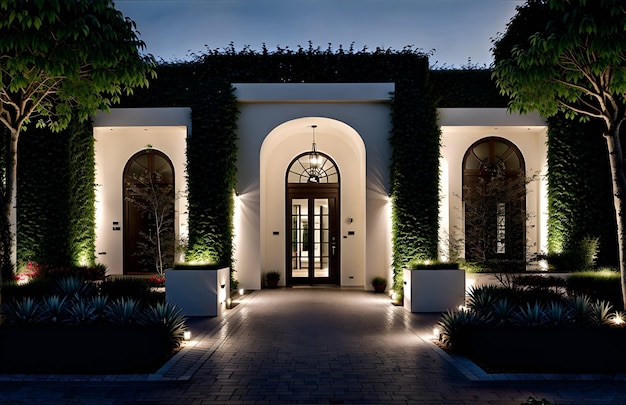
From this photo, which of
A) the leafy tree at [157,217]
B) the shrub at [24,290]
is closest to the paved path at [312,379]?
the shrub at [24,290]

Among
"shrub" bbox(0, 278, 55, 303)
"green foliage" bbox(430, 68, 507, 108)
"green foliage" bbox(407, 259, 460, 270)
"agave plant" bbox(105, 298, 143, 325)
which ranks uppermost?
"green foliage" bbox(430, 68, 507, 108)

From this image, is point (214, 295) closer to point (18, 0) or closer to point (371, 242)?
point (371, 242)

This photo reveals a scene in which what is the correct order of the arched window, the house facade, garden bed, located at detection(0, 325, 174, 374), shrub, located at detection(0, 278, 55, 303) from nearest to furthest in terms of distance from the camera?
1. garden bed, located at detection(0, 325, 174, 374)
2. shrub, located at detection(0, 278, 55, 303)
3. the house facade
4. the arched window

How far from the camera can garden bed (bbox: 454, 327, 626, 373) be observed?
4.93 meters

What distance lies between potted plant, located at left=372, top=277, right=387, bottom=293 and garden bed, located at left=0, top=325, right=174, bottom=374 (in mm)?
6537

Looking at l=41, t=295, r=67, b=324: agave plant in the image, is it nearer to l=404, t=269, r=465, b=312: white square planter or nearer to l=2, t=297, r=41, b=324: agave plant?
l=2, t=297, r=41, b=324: agave plant

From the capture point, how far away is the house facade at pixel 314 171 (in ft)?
34.4

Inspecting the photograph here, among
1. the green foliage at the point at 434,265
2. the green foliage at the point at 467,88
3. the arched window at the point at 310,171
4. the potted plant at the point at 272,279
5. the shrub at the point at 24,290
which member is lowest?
the potted plant at the point at 272,279

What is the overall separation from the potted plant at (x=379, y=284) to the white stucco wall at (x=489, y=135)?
1.92 m

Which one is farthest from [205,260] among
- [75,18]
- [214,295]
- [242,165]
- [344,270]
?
[75,18]

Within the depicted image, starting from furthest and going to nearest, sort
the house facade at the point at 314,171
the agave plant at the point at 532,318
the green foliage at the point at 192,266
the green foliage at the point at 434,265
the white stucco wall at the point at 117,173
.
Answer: the white stucco wall at the point at 117,173 → the house facade at the point at 314,171 → the green foliage at the point at 434,265 → the green foliage at the point at 192,266 → the agave plant at the point at 532,318

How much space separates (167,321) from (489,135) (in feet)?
30.6

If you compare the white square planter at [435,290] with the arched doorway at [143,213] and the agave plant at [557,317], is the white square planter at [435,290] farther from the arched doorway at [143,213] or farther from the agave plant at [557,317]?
the arched doorway at [143,213]

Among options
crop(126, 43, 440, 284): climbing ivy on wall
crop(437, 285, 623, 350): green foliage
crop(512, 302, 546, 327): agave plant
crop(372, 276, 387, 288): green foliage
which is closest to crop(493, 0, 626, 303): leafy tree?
crop(437, 285, 623, 350): green foliage
